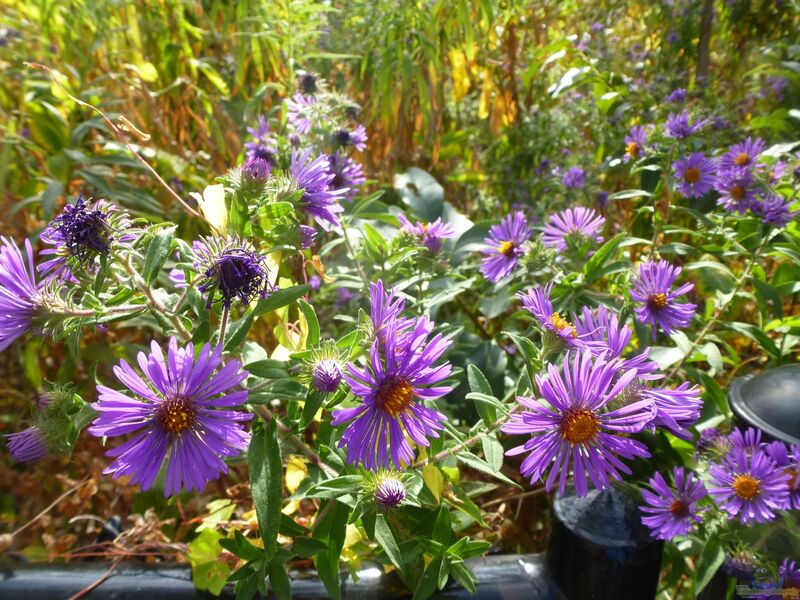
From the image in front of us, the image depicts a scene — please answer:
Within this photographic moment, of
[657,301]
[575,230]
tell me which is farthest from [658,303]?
[575,230]

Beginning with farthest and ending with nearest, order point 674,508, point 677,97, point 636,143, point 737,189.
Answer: point 677,97, point 636,143, point 737,189, point 674,508

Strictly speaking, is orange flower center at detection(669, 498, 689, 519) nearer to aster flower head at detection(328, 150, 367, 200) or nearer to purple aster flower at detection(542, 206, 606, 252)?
purple aster flower at detection(542, 206, 606, 252)

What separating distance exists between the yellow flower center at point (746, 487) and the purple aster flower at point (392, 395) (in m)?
0.36

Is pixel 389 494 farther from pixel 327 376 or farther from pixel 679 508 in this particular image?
pixel 679 508

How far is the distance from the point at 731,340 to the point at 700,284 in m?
0.22

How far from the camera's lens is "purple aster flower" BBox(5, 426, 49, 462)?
1.66ft

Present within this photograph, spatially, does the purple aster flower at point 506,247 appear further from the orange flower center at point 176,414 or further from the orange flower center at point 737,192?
the orange flower center at point 176,414

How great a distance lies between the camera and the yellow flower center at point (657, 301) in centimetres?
74

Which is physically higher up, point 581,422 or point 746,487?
point 581,422

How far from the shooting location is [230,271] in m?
0.48

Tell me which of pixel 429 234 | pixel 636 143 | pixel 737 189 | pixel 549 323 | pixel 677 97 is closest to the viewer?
pixel 549 323

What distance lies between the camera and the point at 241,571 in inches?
22.5

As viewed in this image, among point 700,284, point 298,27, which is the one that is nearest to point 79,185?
point 298,27

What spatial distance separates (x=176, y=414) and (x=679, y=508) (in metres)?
0.54
